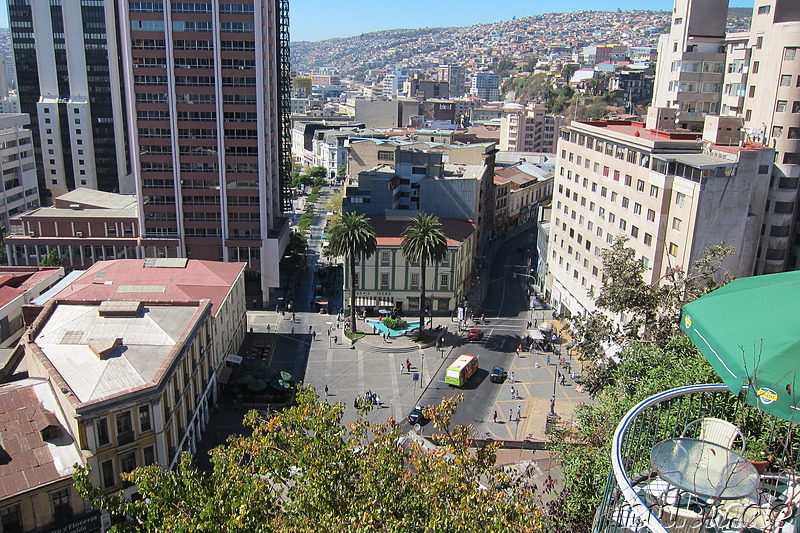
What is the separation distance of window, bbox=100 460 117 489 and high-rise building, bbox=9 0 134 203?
93.4 metres

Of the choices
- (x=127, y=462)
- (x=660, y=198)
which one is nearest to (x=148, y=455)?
(x=127, y=462)

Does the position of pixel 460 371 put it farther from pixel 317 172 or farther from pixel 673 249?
pixel 317 172

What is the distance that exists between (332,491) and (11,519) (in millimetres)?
20654

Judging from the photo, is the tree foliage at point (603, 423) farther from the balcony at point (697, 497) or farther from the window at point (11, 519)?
the window at point (11, 519)

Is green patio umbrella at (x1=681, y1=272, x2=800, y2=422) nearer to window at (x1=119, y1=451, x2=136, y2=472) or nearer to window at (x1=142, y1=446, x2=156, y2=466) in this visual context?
window at (x1=119, y1=451, x2=136, y2=472)

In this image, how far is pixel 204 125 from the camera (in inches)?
2842

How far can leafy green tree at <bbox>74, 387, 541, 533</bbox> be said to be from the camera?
16469 mm

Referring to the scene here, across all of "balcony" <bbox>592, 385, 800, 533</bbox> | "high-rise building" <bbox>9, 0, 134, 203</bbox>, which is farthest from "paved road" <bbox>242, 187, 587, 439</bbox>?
"high-rise building" <bbox>9, 0, 134, 203</bbox>

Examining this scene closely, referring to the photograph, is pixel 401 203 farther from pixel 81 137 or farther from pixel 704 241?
pixel 81 137

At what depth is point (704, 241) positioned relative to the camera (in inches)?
1943

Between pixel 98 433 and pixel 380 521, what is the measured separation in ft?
74.7

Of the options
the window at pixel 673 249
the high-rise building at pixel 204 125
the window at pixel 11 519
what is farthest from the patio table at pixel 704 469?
the high-rise building at pixel 204 125

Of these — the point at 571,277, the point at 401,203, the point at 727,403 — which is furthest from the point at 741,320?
the point at 401,203

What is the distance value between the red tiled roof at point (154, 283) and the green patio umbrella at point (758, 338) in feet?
142
